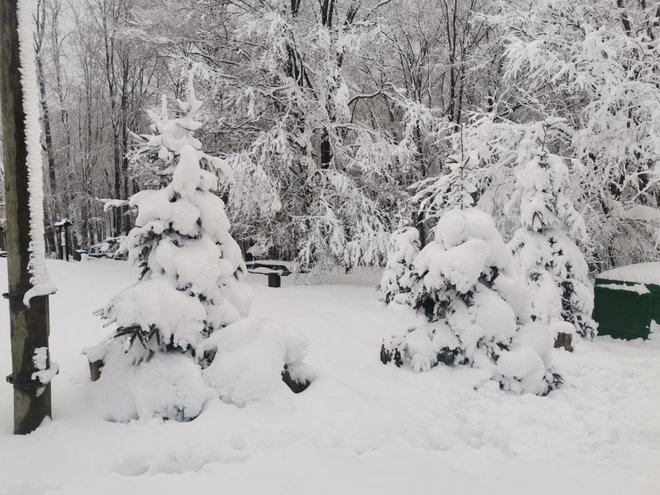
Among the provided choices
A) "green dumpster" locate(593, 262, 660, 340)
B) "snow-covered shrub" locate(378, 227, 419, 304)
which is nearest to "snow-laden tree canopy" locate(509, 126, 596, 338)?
"green dumpster" locate(593, 262, 660, 340)

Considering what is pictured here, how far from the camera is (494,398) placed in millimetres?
5191

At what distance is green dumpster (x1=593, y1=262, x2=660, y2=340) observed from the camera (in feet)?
30.2

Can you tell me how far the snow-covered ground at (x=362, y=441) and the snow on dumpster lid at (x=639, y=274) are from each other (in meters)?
3.80

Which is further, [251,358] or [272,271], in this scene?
[272,271]

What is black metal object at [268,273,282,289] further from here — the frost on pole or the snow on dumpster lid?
the frost on pole

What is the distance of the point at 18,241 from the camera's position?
3.68 m

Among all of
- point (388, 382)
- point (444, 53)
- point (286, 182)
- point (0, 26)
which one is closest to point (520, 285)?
point (388, 382)

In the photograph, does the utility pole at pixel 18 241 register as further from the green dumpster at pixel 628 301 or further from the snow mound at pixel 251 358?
the green dumpster at pixel 628 301

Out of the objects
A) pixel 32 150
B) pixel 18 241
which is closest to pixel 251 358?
pixel 18 241

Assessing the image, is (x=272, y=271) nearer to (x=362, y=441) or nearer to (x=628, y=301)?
(x=628, y=301)

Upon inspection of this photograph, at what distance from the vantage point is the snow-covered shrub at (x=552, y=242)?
8.84 meters

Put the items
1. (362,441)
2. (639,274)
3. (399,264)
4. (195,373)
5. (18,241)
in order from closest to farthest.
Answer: (18,241) < (362,441) < (195,373) < (639,274) < (399,264)

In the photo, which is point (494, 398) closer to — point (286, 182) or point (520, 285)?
point (520, 285)

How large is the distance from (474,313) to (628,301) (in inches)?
219
